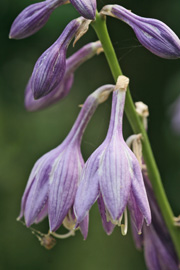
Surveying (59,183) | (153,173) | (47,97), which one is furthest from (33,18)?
(153,173)

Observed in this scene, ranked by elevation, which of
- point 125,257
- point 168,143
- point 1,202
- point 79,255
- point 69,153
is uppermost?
point 69,153

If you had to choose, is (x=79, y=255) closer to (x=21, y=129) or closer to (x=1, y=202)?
(x=1, y=202)

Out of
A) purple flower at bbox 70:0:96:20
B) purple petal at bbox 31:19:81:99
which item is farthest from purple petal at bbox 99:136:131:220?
purple flower at bbox 70:0:96:20

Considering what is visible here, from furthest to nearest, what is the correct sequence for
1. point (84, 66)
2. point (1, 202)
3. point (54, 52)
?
point (84, 66), point (1, 202), point (54, 52)

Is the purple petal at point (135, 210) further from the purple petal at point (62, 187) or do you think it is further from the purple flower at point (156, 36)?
the purple flower at point (156, 36)

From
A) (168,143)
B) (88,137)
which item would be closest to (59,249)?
(88,137)

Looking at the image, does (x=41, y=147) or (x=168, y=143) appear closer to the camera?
(x=41, y=147)

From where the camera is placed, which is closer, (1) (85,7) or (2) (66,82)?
(1) (85,7)

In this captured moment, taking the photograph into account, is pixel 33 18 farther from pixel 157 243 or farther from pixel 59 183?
pixel 157 243

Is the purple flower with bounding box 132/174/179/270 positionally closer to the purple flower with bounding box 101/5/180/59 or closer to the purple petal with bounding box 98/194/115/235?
the purple petal with bounding box 98/194/115/235
